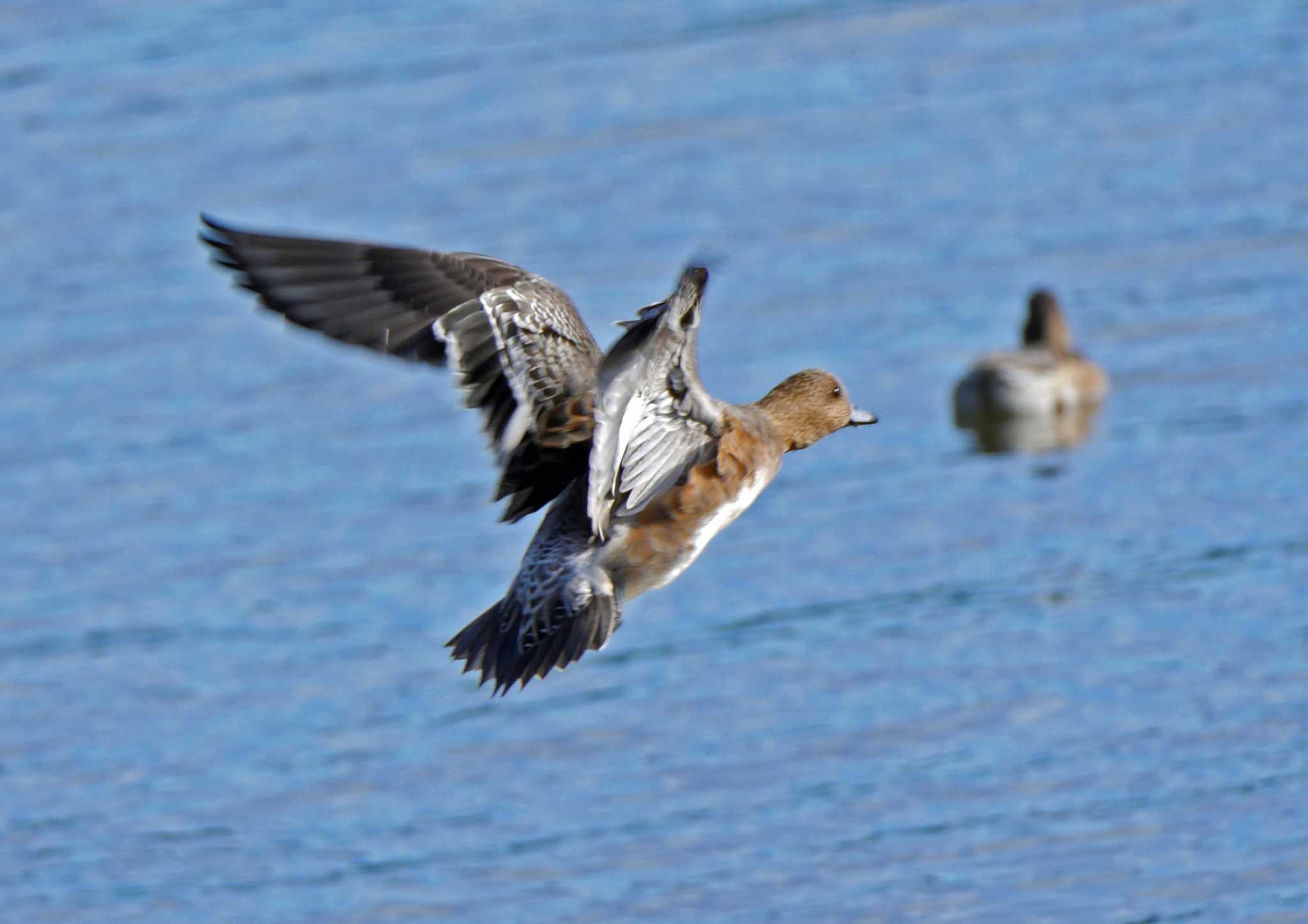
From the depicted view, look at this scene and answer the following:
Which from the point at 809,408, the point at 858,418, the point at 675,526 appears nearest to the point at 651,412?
the point at 675,526

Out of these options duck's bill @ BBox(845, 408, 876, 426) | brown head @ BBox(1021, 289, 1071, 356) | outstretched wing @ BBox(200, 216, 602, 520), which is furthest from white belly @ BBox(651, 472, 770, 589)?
brown head @ BBox(1021, 289, 1071, 356)

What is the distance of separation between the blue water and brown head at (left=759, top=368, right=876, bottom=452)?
1036mm

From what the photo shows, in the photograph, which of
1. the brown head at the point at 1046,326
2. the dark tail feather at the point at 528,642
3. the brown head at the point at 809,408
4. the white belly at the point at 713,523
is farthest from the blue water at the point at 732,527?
the white belly at the point at 713,523

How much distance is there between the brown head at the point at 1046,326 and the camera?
10.4 metres

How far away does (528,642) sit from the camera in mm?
5227

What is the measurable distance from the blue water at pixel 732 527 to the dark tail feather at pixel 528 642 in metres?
1.22

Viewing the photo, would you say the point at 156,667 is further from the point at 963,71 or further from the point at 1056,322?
the point at 963,71

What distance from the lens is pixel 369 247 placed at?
5172mm

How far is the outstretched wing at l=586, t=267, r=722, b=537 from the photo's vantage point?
452 cm

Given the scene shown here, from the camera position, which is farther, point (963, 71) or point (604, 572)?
point (963, 71)

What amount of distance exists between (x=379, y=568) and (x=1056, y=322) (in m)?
3.44

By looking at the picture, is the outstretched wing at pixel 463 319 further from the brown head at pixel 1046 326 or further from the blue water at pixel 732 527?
the brown head at pixel 1046 326

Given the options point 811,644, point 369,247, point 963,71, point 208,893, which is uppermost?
point 963,71

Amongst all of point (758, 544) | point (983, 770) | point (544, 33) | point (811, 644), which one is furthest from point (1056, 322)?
point (544, 33)
